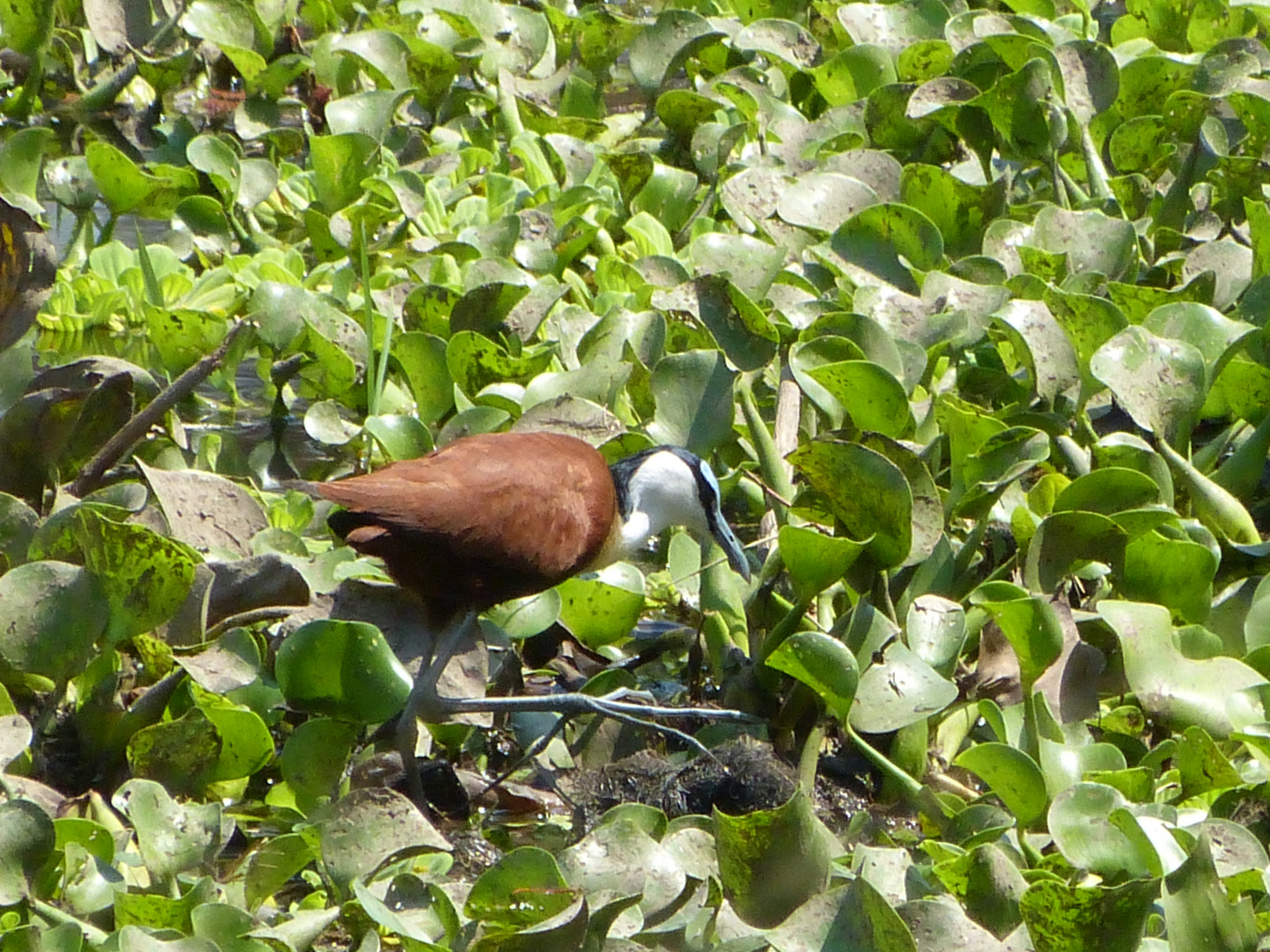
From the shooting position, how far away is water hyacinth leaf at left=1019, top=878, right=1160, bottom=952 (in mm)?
2205

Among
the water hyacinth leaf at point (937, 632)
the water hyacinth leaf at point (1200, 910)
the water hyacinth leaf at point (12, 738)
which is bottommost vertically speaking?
the water hyacinth leaf at point (937, 632)

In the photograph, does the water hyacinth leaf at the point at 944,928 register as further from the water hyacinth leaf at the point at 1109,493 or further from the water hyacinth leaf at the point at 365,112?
the water hyacinth leaf at the point at 365,112

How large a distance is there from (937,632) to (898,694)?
0.80 feet

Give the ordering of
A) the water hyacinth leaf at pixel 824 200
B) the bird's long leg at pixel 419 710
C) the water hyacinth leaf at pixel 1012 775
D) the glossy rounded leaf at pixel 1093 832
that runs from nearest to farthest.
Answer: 1. the glossy rounded leaf at pixel 1093 832
2. the water hyacinth leaf at pixel 1012 775
3. the bird's long leg at pixel 419 710
4. the water hyacinth leaf at pixel 824 200

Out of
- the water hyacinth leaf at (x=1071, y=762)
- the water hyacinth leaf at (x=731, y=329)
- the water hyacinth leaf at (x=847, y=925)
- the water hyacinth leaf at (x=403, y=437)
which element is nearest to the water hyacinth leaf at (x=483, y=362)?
the water hyacinth leaf at (x=403, y=437)

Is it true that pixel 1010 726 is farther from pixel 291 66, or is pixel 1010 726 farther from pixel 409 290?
pixel 291 66

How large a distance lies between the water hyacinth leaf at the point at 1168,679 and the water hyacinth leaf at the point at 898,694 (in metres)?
0.32

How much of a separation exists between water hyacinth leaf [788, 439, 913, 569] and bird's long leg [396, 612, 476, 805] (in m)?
0.80

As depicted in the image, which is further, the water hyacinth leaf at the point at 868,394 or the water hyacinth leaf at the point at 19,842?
the water hyacinth leaf at the point at 868,394

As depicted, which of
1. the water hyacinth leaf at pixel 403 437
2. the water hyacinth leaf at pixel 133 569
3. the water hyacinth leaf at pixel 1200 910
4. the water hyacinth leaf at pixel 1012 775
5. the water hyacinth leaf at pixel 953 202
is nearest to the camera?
the water hyacinth leaf at pixel 1200 910

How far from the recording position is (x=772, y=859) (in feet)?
7.62

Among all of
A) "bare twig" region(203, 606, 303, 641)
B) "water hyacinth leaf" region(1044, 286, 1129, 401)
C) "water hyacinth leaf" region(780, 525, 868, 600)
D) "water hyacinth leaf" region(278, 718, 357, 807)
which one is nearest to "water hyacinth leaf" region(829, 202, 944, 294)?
"water hyacinth leaf" region(1044, 286, 1129, 401)

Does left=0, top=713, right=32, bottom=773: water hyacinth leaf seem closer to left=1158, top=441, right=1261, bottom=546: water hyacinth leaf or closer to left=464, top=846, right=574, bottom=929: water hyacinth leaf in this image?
left=464, top=846, right=574, bottom=929: water hyacinth leaf

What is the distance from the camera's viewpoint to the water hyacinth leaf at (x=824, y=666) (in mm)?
2832
